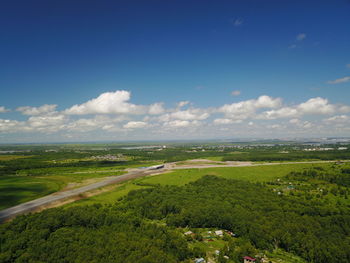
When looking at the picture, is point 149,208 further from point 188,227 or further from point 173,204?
point 188,227

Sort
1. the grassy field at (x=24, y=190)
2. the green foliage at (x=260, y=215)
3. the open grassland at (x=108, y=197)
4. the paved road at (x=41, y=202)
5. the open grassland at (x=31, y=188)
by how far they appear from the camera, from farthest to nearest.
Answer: the open grassland at (x=31, y=188), the grassy field at (x=24, y=190), the open grassland at (x=108, y=197), the paved road at (x=41, y=202), the green foliage at (x=260, y=215)

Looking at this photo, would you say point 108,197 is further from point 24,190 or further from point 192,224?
point 24,190

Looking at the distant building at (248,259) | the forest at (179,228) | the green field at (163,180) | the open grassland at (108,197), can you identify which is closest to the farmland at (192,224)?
the forest at (179,228)

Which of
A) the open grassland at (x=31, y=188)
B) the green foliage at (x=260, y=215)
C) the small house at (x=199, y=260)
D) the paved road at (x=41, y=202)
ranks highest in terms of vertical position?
the open grassland at (x=31, y=188)

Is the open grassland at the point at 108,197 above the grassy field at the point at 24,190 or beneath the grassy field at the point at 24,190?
beneath

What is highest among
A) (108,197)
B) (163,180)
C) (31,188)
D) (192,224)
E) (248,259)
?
(31,188)

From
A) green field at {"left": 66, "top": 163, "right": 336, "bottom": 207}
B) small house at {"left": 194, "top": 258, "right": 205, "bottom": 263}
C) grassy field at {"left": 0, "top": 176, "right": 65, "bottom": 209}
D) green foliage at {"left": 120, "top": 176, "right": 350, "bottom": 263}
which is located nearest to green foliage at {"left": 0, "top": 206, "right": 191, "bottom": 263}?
small house at {"left": 194, "top": 258, "right": 205, "bottom": 263}

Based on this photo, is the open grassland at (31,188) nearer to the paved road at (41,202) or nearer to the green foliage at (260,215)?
the paved road at (41,202)

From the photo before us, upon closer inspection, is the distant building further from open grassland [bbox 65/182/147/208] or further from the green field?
the green field

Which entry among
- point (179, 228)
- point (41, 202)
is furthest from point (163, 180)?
point (41, 202)
